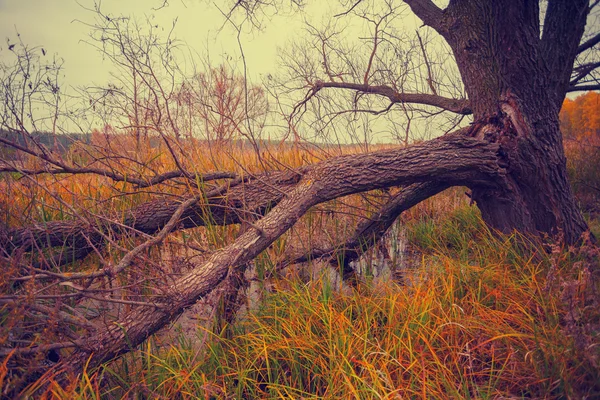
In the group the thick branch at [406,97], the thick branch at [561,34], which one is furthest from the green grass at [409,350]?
the thick branch at [406,97]

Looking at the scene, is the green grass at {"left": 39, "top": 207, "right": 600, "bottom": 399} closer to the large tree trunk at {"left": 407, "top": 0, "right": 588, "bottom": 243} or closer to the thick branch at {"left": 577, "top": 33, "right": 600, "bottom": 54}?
the large tree trunk at {"left": 407, "top": 0, "right": 588, "bottom": 243}

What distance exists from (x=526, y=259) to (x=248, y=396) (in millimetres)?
2333

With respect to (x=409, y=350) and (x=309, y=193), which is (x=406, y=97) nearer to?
(x=309, y=193)

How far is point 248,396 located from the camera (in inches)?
75.9

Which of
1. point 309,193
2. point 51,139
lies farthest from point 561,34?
point 51,139

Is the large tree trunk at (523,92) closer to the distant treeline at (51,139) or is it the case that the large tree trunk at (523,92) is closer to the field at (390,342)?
the field at (390,342)

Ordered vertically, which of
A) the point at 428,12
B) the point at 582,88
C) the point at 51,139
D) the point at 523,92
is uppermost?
the point at 428,12

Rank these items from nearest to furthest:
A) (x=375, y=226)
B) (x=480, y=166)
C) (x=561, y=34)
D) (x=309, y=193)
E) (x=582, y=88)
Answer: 1. (x=309, y=193)
2. (x=480, y=166)
3. (x=561, y=34)
4. (x=375, y=226)
5. (x=582, y=88)

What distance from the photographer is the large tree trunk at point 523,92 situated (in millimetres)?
2990

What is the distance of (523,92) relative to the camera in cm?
303

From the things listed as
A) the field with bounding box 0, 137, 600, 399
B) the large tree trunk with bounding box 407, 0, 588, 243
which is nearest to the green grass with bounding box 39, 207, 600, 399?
the field with bounding box 0, 137, 600, 399

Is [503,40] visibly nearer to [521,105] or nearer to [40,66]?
[521,105]

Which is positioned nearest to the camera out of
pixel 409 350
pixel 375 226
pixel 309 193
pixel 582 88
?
pixel 409 350

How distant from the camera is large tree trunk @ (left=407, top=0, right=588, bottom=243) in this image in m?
2.99
